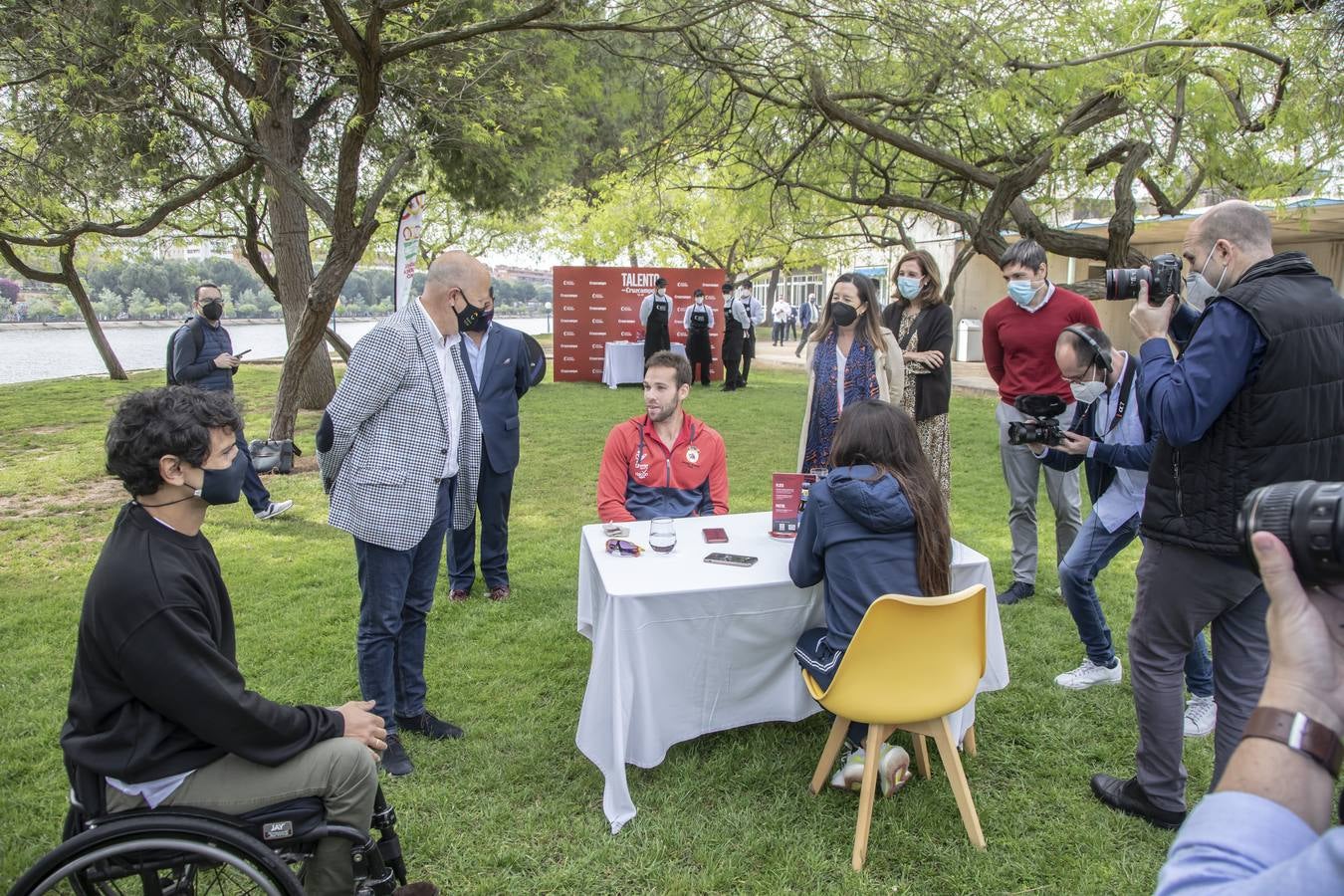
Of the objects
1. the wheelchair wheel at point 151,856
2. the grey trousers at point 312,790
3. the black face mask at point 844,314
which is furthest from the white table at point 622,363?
the wheelchair wheel at point 151,856

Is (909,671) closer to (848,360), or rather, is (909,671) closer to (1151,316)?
(1151,316)

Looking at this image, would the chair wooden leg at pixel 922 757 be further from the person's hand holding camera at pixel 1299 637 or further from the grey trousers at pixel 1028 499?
the person's hand holding camera at pixel 1299 637

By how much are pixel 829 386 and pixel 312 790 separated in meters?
3.24

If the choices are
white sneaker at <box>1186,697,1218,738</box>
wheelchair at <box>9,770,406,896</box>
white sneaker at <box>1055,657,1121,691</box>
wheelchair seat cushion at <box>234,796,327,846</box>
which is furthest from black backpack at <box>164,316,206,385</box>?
white sneaker at <box>1186,697,1218,738</box>

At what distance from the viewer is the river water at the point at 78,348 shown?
16.2m

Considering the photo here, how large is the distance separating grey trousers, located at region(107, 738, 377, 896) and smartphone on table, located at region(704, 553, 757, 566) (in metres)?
1.45

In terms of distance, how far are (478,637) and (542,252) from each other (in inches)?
850

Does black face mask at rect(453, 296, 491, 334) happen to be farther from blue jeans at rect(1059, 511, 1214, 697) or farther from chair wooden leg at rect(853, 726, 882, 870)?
blue jeans at rect(1059, 511, 1214, 697)

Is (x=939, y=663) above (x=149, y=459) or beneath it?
beneath

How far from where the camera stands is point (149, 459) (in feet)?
6.28

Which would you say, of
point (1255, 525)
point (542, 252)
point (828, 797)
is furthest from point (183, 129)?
point (542, 252)

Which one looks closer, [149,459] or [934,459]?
[149,459]

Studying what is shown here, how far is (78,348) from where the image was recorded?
19047 mm

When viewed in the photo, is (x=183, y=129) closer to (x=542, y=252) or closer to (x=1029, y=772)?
(x=1029, y=772)
